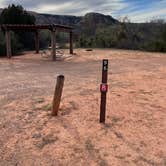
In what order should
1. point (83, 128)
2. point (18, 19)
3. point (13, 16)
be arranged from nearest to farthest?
point (83, 128) < point (13, 16) < point (18, 19)

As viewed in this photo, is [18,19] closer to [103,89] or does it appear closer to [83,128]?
[103,89]

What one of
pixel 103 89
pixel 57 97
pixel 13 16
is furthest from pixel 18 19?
pixel 103 89

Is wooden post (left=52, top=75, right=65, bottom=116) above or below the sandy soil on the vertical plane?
above

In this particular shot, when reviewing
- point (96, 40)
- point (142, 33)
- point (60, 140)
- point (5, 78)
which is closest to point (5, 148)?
point (60, 140)

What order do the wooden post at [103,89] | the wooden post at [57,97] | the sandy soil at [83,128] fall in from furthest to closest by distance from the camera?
the wooden post at [57,97] → the wooden post at [103,89] → the sandy soil at [83,128]

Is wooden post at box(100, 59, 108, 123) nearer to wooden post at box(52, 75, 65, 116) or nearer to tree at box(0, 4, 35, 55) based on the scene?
wooden post at box(52, 75, 65, 116)

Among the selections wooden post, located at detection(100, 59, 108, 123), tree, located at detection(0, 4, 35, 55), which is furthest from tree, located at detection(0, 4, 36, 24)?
wooden post, located at detection(100, 59, 108, 123)

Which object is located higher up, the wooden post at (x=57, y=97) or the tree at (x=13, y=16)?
the tree at (x=13, y=16)

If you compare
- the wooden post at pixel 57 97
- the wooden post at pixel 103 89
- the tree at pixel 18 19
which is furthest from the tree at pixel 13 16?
the wooden post at pixel 103 89

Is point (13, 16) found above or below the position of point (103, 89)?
above

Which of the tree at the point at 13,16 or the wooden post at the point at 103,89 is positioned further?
the tree at the point at 13,16

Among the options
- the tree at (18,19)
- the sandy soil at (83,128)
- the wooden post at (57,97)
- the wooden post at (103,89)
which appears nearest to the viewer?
the sandy soil at (83,128)

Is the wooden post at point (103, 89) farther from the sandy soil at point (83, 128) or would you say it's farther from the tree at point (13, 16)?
the tree at point (13, 16)

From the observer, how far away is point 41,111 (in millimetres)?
5691
